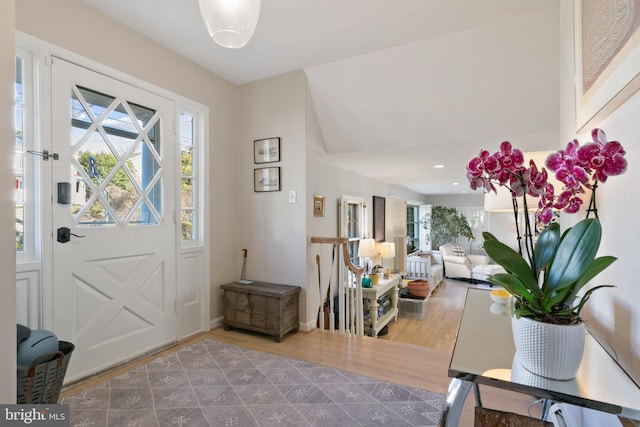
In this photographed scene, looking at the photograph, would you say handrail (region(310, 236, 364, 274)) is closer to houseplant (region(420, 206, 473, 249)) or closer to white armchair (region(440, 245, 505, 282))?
white armchair (region(440, 245, 505, 282))

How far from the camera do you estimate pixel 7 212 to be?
1.06 meters

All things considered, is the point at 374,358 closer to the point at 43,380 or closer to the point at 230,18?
the point at 43,380

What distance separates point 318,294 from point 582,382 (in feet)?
8.40

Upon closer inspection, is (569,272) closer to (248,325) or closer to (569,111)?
(569,111)

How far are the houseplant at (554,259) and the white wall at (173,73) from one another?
2.58 m

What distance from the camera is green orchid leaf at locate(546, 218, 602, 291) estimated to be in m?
0.72

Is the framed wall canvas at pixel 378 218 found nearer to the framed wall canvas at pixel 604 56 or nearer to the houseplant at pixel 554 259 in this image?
the framed wall canvas at pixel 604 56

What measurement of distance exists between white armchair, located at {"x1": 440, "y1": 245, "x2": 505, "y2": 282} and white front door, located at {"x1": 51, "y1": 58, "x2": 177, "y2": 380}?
698 centimetres

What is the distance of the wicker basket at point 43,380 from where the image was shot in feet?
4.64

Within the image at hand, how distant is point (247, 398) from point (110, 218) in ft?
5.27

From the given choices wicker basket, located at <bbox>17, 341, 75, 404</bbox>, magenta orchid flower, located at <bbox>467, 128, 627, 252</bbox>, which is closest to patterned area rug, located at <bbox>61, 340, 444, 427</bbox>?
wicker basket, located at <bbox>17, 341, 75, 404</bbox>

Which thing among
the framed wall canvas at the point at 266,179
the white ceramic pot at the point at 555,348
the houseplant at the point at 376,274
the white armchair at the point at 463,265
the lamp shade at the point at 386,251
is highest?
the framed wall canvas at the point at 266,179

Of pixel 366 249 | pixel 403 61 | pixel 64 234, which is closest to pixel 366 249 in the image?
pixel 366 249

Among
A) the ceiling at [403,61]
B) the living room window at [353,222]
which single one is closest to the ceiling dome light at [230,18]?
the ceiling at [403,61]
